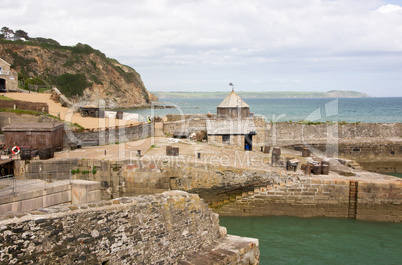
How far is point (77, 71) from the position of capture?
279 feet

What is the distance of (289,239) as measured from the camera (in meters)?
14.0

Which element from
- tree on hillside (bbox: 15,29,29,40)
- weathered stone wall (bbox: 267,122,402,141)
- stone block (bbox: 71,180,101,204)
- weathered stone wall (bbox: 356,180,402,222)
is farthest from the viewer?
tree on hillside (bbox: 15,29,29,40)

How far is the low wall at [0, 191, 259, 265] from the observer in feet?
17.3

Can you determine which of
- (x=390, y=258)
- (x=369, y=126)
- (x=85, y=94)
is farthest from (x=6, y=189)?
(x=85, y=94)

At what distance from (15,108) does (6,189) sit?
1585 cm

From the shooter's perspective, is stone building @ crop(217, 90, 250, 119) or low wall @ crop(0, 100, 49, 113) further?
stone building @ crop(217, 90, 250, 119)

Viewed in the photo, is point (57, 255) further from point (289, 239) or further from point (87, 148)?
point (87, 148)

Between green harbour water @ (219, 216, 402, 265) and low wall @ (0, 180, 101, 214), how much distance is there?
6349 mm

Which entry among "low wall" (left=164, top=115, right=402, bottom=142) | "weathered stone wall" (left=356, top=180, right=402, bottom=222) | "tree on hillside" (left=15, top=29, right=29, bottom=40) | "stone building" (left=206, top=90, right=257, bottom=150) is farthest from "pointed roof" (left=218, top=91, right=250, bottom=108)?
"tree on hillside" (left=15, top=29, right=29, bottom=40)

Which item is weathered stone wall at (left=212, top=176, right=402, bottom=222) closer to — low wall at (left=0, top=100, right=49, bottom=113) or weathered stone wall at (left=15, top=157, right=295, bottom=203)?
weathered stone wall at (left=15, top=157, right=295, bottom=203)

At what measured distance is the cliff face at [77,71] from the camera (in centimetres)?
7381

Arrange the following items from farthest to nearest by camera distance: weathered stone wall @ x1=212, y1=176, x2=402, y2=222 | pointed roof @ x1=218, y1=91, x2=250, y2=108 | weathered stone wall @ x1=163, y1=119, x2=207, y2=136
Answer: pointed roof @ x1=218, y1=91, x2=250, y2=108, weathered stone wall @ x1=163, y1=119, x2=207, y2=136, weathered stone wall @ x1=212, y1=176, x2=402, y2=222

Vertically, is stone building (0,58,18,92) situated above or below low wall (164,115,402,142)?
above

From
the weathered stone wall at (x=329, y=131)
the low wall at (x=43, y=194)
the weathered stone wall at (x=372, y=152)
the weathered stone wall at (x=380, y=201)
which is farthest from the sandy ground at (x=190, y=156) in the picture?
the weathered stone wall at (x=329, y=131)
